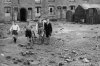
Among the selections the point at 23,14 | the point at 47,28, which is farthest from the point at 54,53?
the point at 23,14

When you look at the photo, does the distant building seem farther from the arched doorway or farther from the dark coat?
the dark coat

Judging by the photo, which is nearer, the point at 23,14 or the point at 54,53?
the point at 54,53

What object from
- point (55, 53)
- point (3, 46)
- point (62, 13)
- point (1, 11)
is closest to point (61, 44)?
point (55, 53)

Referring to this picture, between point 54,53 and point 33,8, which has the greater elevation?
point 33,8

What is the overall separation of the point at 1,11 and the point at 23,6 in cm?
446

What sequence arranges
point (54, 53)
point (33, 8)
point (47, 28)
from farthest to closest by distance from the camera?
1. point (33, 8)
2. point (47, 28)
3. point (54, 53)

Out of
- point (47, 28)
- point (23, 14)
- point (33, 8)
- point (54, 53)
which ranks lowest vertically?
point (23, 14)

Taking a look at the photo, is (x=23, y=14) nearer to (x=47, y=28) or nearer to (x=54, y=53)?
(x=47, y=28)

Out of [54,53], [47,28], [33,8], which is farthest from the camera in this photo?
[33,8]

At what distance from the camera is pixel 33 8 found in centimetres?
4622

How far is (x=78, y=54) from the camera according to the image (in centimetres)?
1581

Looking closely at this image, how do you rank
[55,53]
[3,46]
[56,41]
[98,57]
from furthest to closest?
[56,41] → [3,46] → [55,53] → [98,57]

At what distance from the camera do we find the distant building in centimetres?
4425

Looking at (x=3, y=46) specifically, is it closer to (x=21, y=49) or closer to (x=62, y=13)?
(x=21, y=49)
